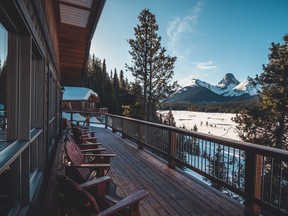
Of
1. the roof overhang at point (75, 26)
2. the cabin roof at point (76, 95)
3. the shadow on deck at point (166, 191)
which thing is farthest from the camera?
the cabin roof at point (76, 95)

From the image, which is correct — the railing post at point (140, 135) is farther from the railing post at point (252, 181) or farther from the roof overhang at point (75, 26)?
the railing post at point (252, 181)

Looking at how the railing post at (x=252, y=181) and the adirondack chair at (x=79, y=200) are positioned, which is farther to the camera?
the railing post at (x=252, y=181)

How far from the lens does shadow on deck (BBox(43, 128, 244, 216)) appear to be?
2.84 meters

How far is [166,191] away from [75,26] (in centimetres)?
436

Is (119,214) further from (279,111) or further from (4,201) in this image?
(279,111)

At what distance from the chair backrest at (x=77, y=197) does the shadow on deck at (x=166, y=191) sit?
4.50ft

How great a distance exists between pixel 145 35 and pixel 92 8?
15816 mm

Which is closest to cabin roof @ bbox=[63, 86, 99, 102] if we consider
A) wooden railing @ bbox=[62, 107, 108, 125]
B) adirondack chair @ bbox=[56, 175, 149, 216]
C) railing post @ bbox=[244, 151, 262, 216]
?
wooden railing @ bbox=[62, 107, 108, 125]

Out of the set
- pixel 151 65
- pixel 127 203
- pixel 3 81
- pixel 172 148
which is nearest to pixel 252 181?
pixel 127 203

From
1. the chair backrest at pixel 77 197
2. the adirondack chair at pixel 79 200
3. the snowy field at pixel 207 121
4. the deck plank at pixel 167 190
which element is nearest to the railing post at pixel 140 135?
the deck plank at pixel 167 190

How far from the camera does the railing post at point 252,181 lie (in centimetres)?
263

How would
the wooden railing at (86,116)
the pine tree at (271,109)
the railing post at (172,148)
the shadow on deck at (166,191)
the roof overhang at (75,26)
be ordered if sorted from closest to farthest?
the shadow on deck at (166,191)
the roof overhang at (75,26)
the railing post at (172,148)
the pine tree at (271,109)
the wooden railing at (86,116)

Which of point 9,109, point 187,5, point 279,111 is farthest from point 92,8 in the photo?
point 279,111

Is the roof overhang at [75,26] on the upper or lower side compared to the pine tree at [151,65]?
lower
